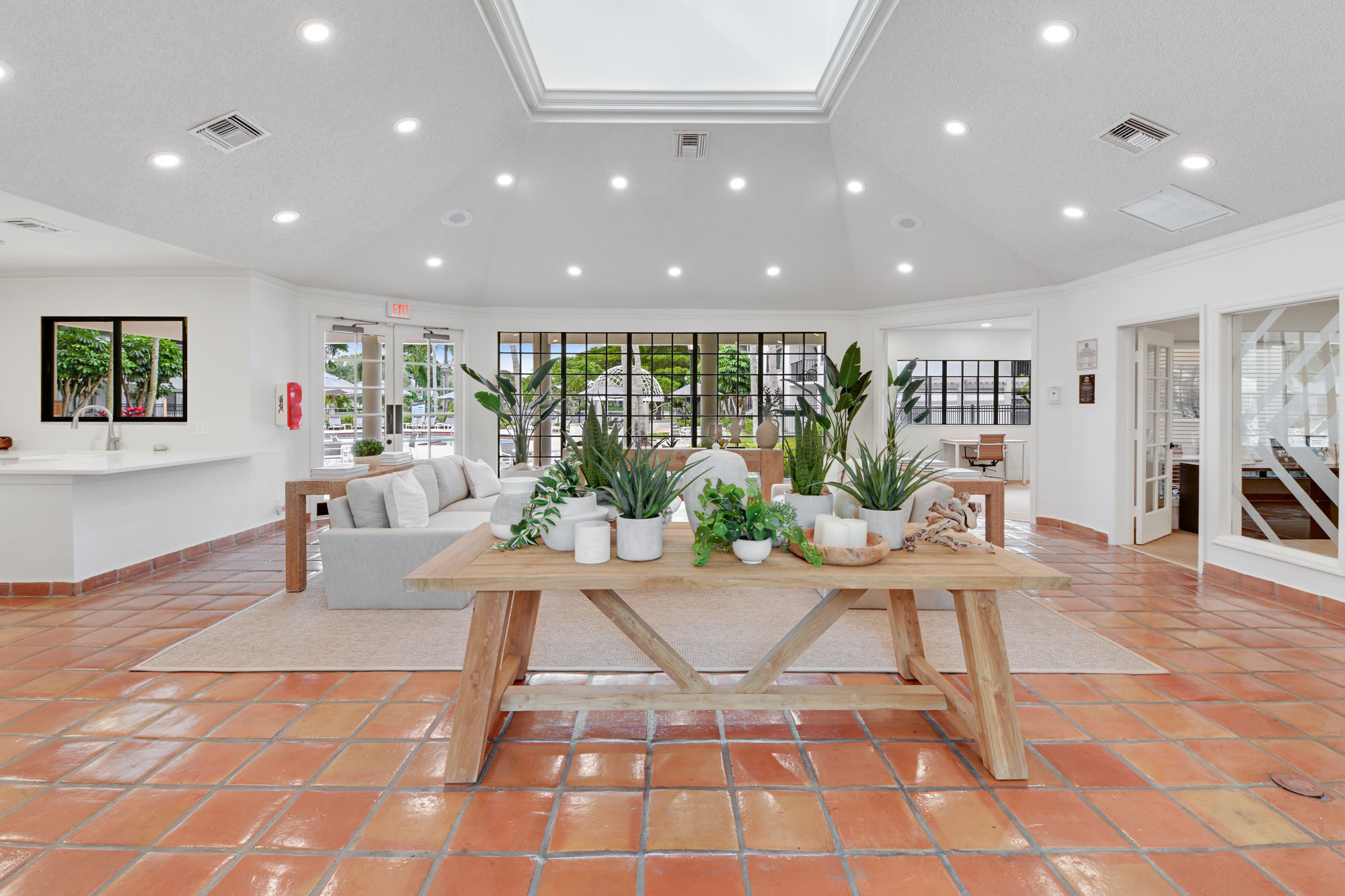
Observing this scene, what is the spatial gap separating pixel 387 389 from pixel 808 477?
633cm

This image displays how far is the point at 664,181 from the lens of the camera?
19.3 feet

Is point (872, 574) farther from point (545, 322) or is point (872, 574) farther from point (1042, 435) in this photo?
point (545, 322)

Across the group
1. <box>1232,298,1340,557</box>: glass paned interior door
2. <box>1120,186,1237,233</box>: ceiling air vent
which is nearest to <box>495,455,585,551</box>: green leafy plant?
<box>1120,186,1237,233</box>: ceiling air vent

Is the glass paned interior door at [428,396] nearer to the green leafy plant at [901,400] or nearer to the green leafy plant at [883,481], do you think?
the green leafy plant at [901,400]

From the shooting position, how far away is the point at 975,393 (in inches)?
428

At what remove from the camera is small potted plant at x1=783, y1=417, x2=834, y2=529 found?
2.21 meters

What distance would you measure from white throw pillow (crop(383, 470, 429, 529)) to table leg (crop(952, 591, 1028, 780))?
10.0 ft

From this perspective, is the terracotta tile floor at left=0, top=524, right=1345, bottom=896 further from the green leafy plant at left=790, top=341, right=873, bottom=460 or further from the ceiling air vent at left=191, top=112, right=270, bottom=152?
the green leafy plant at left=790, top=341, right=873, bottom=460

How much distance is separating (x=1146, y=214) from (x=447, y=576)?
5.22 metres

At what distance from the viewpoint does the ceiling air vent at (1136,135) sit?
3760 mm

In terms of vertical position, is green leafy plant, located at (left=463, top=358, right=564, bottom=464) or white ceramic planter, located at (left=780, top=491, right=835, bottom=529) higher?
green leafy plant, located at (left=463, top=358, right=564, bottom=464)

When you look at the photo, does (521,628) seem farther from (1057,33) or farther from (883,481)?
(1057,33)

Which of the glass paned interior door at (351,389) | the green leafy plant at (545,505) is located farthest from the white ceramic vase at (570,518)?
the glass paned interior door at (351,389)

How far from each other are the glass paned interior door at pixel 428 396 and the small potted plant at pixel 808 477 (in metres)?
6.11
